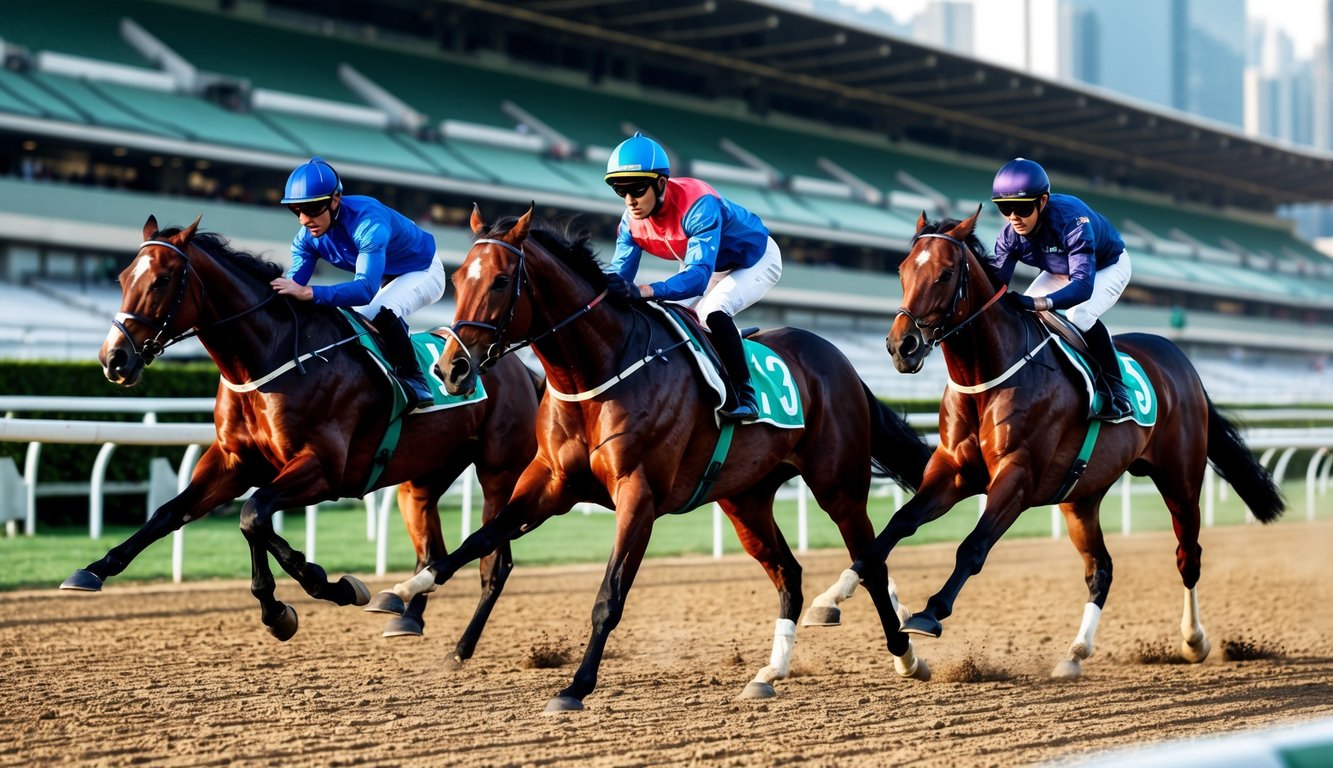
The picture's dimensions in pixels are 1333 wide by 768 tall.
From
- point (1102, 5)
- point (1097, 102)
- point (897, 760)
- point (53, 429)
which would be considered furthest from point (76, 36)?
point (1102, 5)

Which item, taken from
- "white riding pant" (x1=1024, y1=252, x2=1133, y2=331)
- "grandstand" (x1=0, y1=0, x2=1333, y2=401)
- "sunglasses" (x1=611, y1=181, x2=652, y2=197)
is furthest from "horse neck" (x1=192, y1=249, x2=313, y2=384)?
"grandstand" (x1=0, y1=0, x2=1333, y2=401)

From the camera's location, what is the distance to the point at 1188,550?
216 inches

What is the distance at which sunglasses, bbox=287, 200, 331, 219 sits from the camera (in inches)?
184

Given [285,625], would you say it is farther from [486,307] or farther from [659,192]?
[659,192]

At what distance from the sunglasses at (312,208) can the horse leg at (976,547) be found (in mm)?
2387

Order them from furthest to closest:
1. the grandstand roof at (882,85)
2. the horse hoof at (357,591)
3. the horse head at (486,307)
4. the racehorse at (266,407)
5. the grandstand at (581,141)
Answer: the grandstand roof at (882,85) → the grandstand at (581,141) → the horse hoof at (357,591) → the racehorse at (266,407) → the horse head at (486,307)

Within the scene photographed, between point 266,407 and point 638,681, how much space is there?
150 cm

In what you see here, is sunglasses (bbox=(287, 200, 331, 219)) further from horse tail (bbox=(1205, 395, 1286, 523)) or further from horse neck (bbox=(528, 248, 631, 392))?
horse tail (bbox=(1205, 395, 1286, 523))

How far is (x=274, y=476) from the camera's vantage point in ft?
15.5

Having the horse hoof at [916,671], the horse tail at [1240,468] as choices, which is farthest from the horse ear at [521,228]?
the horse tail at [1240,468]

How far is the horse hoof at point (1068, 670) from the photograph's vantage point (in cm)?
469

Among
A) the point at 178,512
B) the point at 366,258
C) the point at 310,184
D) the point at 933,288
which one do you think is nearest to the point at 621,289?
the point at 933,288

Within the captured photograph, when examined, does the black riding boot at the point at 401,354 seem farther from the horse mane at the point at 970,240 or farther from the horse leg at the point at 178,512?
the horse mane at the point at 970,240

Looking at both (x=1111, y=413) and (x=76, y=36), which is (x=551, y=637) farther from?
(x=76, y=36)
